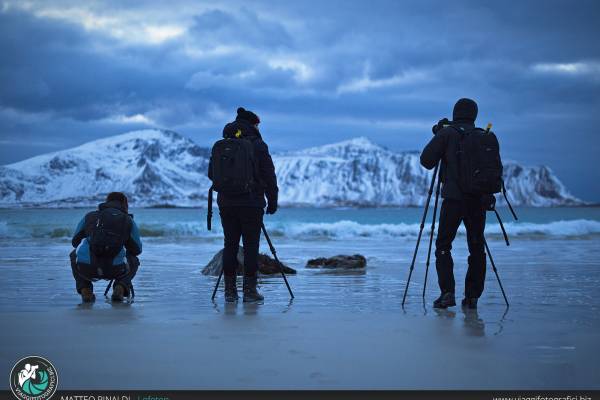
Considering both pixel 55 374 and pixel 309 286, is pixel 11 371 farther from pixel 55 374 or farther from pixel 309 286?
pixel 309 286

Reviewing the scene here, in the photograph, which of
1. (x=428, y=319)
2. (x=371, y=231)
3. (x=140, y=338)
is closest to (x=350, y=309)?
(x=428, y=319)

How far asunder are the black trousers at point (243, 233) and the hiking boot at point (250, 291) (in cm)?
6

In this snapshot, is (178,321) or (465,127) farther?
(465,127)

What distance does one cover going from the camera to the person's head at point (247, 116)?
8.48 m

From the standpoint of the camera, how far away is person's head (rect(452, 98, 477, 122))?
7.97 meters

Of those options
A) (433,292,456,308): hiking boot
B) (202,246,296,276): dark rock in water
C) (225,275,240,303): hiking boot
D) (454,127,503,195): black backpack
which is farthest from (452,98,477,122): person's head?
(202,246,296,276): dark rock in water

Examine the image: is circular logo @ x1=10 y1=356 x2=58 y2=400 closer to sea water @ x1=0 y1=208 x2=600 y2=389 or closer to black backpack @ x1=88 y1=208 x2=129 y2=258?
sea water @ x1=0 y1=208 x2=600 y2=389

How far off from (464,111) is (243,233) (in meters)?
2.81

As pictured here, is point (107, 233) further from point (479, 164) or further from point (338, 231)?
point (338, 231)

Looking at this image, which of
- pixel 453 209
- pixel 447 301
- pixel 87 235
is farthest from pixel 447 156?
pixel 87 235

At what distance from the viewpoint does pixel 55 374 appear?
4.43m

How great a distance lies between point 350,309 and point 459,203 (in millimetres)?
1598

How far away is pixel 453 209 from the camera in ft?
25.1

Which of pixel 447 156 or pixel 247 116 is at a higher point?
pixel 247 116
